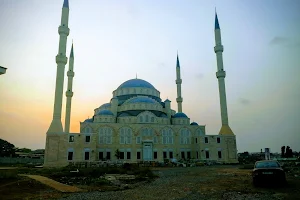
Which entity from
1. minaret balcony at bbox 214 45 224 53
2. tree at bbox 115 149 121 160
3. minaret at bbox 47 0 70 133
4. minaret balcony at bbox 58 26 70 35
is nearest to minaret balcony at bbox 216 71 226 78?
minaret balcony at bbox 214 45 224 53

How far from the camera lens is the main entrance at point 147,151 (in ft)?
122

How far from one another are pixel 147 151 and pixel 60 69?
1783 centimetres

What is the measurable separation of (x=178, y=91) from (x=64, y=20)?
26008mm

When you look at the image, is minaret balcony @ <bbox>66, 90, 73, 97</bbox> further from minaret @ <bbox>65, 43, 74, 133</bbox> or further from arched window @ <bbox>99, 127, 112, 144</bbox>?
arched window @ <bbox>99, 127, 112, 144</bbox>

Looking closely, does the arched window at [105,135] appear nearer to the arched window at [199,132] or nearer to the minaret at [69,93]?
the minaret at [69,93]

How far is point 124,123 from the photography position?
126 ft

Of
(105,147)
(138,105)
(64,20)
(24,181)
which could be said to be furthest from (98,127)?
(24,181)

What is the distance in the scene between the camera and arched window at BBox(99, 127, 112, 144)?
1454 inches

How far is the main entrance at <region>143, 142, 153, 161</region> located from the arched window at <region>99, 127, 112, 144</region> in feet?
18.1

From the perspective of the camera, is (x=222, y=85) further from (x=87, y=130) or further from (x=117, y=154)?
(x=87, y=130)

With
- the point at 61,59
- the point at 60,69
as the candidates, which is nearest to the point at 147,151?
the point at 60,69

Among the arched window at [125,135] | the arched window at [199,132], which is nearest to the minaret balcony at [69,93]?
the arched window at [125,135]

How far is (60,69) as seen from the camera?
1177 inches

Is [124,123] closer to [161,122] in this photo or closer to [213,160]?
[161,122]
